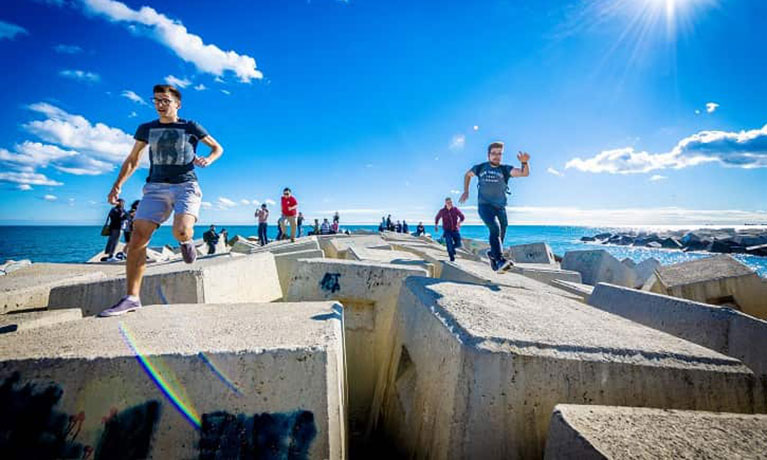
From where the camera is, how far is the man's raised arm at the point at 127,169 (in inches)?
99.1

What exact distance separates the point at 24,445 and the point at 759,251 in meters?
36.0

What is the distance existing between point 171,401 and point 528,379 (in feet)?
4.73

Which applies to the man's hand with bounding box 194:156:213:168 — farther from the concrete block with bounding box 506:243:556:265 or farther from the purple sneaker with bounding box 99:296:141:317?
the concrete block with bounding box 506:243:556:265

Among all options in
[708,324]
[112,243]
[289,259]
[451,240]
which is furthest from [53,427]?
[112,243]

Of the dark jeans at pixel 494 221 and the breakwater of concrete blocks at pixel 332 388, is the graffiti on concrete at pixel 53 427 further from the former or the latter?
the dark jeans at pixel 494 221

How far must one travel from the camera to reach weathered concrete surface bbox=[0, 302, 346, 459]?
1214 millimetres

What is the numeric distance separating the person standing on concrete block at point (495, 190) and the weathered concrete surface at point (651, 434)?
121 inches

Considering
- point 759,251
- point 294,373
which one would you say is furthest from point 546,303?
point 759,251

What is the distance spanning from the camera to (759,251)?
23.0 m

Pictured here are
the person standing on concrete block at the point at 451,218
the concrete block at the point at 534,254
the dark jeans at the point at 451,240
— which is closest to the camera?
the dark jeans at the point at 451,240

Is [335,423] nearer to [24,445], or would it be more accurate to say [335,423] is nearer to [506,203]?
[24,445]

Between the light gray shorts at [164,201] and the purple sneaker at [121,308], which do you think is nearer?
the purple sneaker at [121,308]

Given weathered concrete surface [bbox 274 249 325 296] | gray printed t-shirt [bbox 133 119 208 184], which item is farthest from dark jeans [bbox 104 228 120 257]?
gray printed t-shirt [bbox 133 119 208 184]

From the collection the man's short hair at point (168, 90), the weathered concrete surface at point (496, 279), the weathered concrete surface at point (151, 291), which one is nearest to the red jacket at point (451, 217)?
the weathered concrete surface at point (496, 279)
